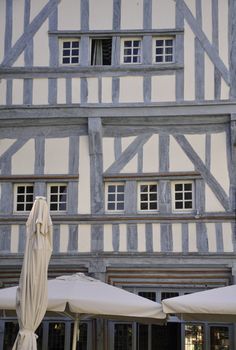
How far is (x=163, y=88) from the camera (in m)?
11.7

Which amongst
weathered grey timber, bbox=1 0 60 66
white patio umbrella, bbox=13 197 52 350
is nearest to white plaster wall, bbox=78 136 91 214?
weathered grey timber, bbox=1 0 60 66

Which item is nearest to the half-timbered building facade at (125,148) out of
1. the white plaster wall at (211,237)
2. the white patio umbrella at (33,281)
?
the white plaster wall at (211,237)

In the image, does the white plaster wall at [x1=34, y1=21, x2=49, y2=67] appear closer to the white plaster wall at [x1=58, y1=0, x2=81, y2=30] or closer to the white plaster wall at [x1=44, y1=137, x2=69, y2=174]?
the white plaster wall at [x1=58, y1=0, x2=81, y2=30]

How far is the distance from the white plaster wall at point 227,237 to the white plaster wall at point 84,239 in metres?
2.40

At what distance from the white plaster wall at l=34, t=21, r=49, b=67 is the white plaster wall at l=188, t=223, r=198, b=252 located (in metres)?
4.05

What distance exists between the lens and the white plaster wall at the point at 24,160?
11.8 meters

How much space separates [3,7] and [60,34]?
127cm

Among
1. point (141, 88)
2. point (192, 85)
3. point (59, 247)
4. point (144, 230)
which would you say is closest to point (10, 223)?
point (59, 247)

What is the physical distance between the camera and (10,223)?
11523mm

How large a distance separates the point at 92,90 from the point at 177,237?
3.13m

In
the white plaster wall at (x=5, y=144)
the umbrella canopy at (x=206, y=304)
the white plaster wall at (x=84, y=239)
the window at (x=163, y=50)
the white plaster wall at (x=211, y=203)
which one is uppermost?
the window at (x=163, y=50)

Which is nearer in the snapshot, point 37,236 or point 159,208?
point 37,236

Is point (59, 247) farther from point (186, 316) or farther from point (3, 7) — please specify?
point (3, 7)

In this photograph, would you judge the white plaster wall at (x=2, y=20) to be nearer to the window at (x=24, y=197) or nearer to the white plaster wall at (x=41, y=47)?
the white plaster wall at (x=41, y=47)
